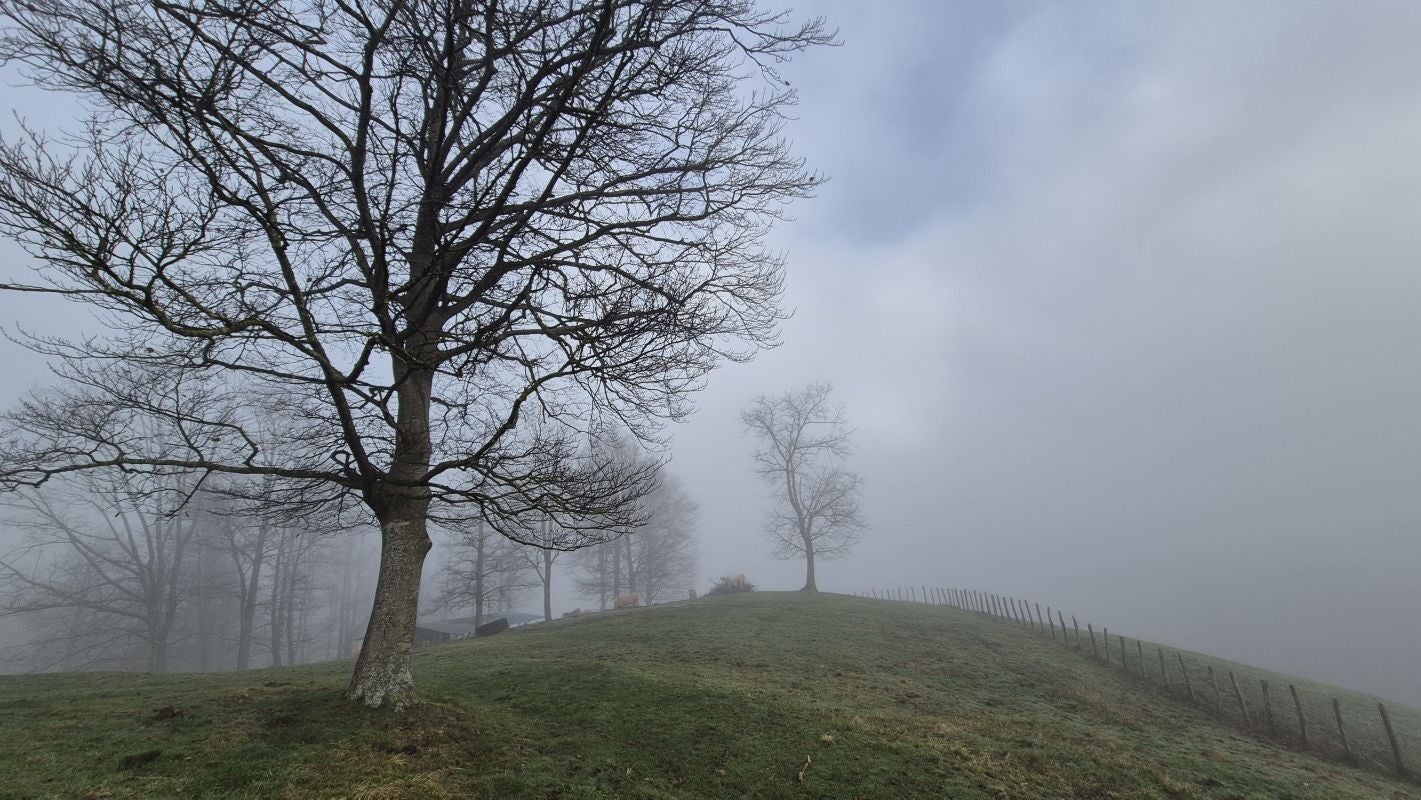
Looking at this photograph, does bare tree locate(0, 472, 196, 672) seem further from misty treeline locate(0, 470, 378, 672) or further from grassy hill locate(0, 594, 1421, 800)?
grassy hill locate(0, 594, 1421, 800)

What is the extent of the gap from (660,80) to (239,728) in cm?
821

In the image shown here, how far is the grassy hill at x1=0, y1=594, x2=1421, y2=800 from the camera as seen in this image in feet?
17.8

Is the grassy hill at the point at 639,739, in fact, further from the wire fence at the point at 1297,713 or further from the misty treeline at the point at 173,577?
the misty treeline at the point at 173,577

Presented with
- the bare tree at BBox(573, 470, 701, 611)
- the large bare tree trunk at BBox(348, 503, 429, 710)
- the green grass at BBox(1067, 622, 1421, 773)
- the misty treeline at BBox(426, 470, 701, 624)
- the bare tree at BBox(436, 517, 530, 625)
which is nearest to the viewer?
the large bare tree trunk at BBox(348, 503, 429, 710)

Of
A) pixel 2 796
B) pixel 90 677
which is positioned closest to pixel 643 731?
pixel 2 796

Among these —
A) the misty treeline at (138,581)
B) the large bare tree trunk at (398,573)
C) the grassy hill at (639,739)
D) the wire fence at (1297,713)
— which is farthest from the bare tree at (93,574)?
the wire fence at (1297,713)

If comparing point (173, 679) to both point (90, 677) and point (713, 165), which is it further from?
point (713, 165)

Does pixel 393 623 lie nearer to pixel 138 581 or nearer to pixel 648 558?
pixel 138 581

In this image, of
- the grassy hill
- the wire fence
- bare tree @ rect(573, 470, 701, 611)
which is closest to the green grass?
the wire fence

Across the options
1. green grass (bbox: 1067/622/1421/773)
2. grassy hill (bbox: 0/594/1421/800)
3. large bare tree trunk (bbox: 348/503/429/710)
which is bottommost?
green grass (bbox: 1067/622/1421/773)

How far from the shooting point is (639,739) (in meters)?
7.47

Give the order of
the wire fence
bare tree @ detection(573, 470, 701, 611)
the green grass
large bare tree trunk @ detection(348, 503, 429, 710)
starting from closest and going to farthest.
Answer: large bare tree trunk @ detection(348, 503, 429, 710) < the wire fence < the green grass < bare tree @ detection(573, 470, 701, 611)

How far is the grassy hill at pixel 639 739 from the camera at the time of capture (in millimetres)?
5418

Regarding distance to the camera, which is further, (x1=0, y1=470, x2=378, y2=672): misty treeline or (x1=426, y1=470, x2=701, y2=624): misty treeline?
(x1=426, y1=470, x2=701, y2=624): misty treeline
